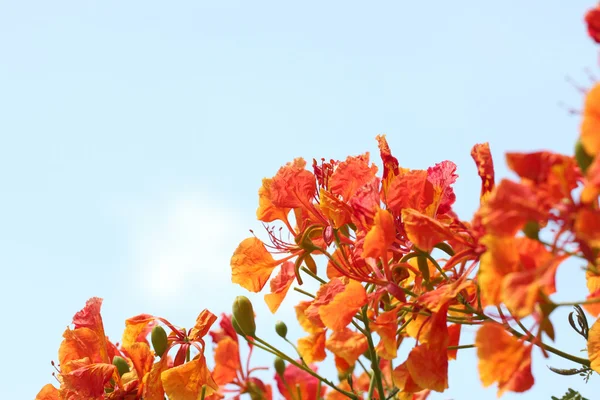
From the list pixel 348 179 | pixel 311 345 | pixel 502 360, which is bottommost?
pixel 502 360

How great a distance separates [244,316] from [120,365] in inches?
18.0

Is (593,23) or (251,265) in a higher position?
(251,265)

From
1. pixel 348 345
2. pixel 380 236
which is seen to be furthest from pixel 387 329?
pixel 380 236

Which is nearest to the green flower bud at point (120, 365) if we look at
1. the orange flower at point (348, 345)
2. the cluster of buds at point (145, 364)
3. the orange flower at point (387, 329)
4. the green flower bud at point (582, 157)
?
the cluster of buds at point (145, 364)

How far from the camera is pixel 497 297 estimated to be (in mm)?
1427

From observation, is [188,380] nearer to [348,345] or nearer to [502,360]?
[348,345]

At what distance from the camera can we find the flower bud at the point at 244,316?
2.39 meters

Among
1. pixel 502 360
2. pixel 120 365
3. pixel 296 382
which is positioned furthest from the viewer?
pixel 296 382

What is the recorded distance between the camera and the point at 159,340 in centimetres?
242

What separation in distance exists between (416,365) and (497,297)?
57cm

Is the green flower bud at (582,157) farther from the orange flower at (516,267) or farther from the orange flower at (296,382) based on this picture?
the orange flower at (296,382)

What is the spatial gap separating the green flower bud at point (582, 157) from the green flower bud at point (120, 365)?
1.66 metres

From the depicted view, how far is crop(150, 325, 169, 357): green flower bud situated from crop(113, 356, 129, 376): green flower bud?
18cm

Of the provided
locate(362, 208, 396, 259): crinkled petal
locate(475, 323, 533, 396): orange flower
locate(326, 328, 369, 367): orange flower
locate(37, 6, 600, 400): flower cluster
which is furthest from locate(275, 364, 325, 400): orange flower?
locate(475, 323, 533, 396): orange flower
